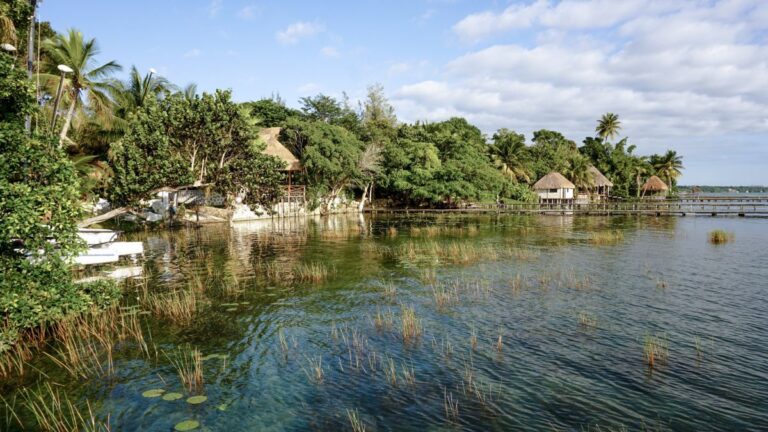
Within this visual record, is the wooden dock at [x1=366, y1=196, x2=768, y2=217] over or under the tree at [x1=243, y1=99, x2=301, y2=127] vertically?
under

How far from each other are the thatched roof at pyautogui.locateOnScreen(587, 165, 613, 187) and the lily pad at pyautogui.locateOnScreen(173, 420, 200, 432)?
82.9 meters

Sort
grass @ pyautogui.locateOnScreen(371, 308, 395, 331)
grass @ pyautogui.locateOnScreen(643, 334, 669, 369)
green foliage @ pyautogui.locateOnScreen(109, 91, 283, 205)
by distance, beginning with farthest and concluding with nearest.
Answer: green foliage @ pyautogui.locateOnScreen(109, 91, 283, 205) → grass @ pyautogui.locateOnScreen(371, 308, 395, 331) → grass @ pyautogui.locateOnScreen(643, 334, 669, 369)

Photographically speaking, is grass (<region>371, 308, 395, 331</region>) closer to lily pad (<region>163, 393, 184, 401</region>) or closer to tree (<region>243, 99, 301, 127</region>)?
lily pad (<region>163, 393, 184, 401</region>)

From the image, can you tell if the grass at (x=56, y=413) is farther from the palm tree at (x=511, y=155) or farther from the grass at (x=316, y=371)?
the palm tree at (x=511, y=155)

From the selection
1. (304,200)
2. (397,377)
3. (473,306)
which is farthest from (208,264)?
(304,200)

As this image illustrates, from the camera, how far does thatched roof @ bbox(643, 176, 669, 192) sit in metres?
83.7

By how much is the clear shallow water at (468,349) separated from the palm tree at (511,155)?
159 feet

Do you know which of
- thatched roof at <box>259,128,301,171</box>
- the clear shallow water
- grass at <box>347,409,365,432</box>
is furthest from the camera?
thatched roof at <box>259,128,301,171</box>

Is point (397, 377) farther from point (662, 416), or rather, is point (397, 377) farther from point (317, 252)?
point (317, 252)

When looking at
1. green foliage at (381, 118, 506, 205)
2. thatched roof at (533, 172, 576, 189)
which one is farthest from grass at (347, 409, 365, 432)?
thatched roof at (533, 172, 576, 189)

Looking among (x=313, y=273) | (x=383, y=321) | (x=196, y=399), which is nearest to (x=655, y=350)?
(x=383, y=321)

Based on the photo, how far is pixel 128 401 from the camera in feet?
27.8

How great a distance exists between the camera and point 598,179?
81750 mm

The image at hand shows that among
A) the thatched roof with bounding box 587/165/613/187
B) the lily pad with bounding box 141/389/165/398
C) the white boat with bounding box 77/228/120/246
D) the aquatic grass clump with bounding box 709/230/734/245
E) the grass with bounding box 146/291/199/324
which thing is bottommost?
the lily pad with bounding box 141/389/165/398
